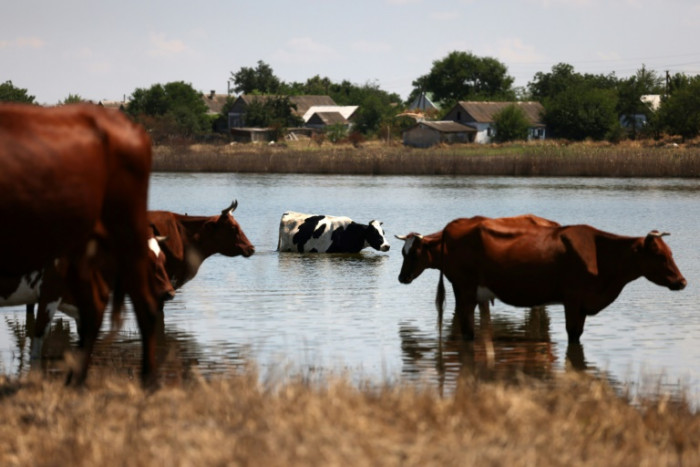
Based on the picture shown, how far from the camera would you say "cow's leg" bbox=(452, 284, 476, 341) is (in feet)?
45.2

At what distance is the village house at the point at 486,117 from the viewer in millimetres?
126938

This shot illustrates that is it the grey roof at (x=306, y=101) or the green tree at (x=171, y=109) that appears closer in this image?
the green tree at (x=171, y=109)

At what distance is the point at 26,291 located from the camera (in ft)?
37.7

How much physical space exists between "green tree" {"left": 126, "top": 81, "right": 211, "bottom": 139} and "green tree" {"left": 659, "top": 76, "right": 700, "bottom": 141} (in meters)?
52.0

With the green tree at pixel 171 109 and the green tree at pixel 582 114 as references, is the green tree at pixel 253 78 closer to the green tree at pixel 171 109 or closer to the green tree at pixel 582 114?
the green tree at pixel 171 109

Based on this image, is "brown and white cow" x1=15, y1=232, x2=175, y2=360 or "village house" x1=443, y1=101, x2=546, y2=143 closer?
"brown and white cow" x1=15, y1=232, x2=175, y2=360

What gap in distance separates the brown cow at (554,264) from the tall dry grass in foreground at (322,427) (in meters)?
4.73

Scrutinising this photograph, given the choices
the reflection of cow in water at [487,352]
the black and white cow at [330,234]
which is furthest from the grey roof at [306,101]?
the reflection of cow in water at [487,352]

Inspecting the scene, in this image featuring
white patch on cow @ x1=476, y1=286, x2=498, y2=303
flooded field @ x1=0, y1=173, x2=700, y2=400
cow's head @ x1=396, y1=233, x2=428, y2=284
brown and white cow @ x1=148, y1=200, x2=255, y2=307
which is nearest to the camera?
flooded field @ x1=0, y1=173, x2=700, y2=400

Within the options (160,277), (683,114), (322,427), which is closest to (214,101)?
(683,114)

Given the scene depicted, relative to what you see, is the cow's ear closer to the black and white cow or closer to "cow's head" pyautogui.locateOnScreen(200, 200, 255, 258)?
"cow's head" pyautogui.locateOnScreen(200, 200, 255, 258)

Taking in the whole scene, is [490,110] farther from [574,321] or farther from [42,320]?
[42,320]

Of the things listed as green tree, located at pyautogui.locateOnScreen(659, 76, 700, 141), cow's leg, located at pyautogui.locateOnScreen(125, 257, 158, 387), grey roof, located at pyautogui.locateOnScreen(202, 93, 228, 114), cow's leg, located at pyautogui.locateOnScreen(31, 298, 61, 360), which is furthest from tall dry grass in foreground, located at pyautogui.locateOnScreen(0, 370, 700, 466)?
grey roof, located at pyautogui.locateOnScreen(202, 93, 228, 114)

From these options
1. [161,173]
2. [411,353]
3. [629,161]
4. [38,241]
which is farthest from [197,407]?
[161,173]
